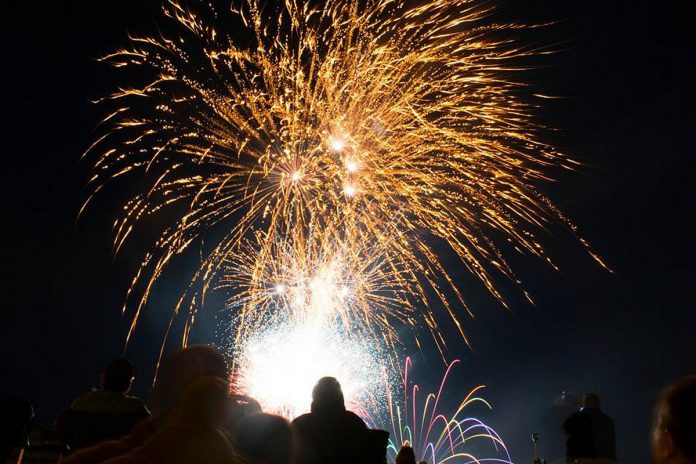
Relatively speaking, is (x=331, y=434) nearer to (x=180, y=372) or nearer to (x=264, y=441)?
(x=264, y=441)

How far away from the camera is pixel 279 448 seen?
344 centimetres

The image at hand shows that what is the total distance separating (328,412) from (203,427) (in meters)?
3.04

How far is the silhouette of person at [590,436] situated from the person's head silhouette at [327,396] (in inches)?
198

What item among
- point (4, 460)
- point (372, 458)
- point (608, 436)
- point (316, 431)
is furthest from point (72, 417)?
point (608, 436)

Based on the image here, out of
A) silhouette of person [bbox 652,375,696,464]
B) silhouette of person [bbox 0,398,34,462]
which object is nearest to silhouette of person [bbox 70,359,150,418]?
silhouette of person [bbox 0,398,34,462]

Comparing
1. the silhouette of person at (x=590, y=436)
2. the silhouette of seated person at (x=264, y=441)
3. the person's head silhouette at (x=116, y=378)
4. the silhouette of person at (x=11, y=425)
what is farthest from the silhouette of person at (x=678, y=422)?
the silhouette of person at (x=590, y=436)

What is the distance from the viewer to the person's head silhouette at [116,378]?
595cm

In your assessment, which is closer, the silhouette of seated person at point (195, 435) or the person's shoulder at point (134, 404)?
the silhouette of seated person at point (195, 435)

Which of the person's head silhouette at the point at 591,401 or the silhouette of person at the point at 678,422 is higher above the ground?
the person's head silhouette at the point at 591,401

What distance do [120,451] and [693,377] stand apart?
7.97 ft

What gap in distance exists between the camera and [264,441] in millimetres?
3443

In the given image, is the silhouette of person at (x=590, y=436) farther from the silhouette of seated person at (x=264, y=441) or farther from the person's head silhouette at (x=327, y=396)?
the silhouette of seated person at (x=264, y=441)

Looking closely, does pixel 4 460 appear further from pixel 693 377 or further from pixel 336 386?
pixel 693 377

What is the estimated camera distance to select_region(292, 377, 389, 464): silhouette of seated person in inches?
203
